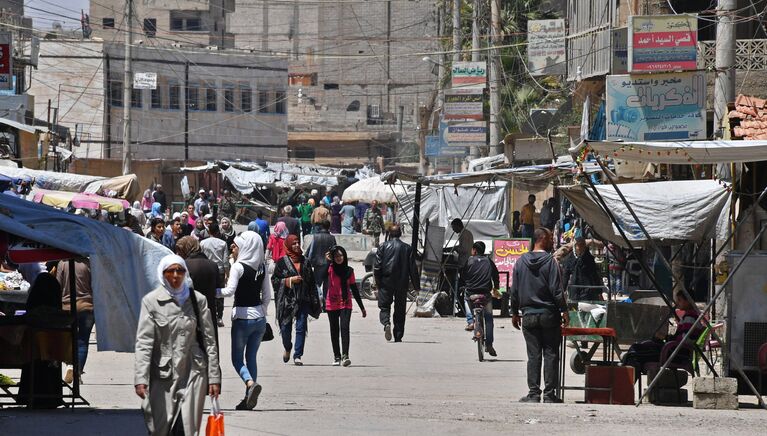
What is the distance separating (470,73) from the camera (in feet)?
118

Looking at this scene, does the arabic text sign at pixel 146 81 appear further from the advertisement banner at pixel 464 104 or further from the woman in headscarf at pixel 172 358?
the woman in headscarf at pixel 172 358

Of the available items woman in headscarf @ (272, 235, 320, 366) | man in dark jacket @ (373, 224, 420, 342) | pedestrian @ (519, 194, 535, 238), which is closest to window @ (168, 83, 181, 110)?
pedestrian @ (519, 194, 535, 238)

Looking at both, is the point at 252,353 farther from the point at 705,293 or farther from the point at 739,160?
the point at 705,293

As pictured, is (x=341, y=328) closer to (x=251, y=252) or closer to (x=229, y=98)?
(x=251, y=252)

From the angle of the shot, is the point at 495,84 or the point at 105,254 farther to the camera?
the point at 495,84

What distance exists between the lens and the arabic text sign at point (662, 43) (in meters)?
20.1

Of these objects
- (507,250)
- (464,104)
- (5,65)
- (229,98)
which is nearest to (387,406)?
(507,250)

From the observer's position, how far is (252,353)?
1216 centimetres

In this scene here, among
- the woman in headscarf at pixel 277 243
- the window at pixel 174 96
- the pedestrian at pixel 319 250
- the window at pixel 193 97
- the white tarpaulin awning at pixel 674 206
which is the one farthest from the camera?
the window at pixel 193 97

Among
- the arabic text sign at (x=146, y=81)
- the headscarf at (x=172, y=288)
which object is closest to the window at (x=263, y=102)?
the arabic text sign at (x=146, y=81)

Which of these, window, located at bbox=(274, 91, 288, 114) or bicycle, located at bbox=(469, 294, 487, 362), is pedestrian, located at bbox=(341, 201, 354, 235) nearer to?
window, located at bbox=(274, 91, 288, 114)

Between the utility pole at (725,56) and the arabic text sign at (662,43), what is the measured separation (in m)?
4.25

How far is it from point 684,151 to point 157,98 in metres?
59.2

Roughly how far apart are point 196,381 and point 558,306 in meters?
4.74
